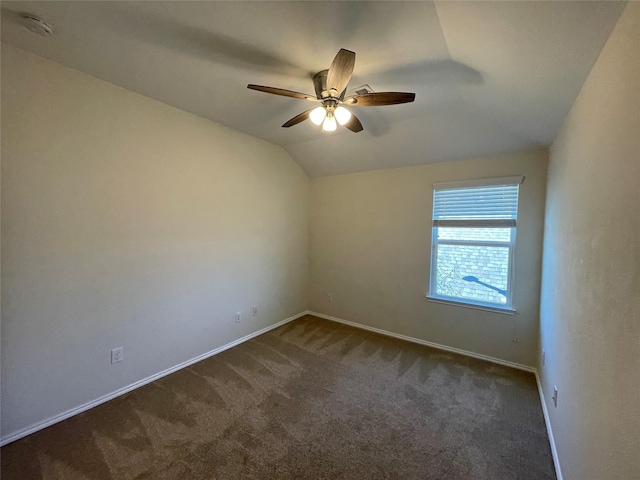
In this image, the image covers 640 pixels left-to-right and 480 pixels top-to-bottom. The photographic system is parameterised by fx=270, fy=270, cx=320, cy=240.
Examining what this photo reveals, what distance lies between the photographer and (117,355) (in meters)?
2.28

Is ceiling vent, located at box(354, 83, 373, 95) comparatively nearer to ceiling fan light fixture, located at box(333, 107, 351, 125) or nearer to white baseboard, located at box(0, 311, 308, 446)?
ceiling fan light fixture, located at box(333, 107, 351, 125)

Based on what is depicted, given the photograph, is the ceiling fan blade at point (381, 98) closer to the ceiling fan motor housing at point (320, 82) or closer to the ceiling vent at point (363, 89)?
the ceiling fan motor housing at point (320, 82)

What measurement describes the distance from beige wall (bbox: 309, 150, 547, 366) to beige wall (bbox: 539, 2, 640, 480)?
989mm

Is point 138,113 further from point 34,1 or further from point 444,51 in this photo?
point 444,51

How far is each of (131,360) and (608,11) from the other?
3.63 meters

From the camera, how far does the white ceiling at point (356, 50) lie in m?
1.29

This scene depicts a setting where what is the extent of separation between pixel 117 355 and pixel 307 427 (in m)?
1.69

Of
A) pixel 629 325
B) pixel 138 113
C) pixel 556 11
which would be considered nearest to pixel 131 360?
pixel 138 113

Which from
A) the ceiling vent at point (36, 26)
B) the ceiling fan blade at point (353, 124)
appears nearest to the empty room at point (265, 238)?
the ceiling vent at point (36, 26)

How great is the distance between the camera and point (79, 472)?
1.59m

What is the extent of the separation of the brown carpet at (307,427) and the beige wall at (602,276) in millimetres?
493

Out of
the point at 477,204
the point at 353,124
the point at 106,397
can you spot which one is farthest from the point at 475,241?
the point at 106,397

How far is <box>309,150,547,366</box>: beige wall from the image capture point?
275cm

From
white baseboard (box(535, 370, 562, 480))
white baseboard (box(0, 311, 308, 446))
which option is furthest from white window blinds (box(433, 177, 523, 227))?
white baseboard (box(0, 311, 308, 446))
